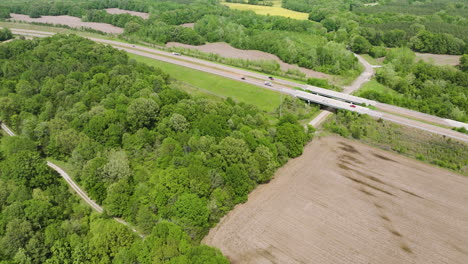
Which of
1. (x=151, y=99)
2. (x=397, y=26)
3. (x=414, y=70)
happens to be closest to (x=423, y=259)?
(x=151, y=99)

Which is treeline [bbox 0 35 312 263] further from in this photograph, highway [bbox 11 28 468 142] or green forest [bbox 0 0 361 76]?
green forest [bbox 0 0 361 76]

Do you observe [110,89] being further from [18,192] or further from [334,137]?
[334,137]

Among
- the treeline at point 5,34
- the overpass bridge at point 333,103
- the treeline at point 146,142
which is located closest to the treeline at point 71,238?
the treeline at point 146,142

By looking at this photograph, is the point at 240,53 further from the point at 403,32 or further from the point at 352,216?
the point at 352,216

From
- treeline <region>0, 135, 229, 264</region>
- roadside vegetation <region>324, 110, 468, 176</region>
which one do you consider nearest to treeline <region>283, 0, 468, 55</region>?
roadside vegetation <region>324, 110, 468, 176</region>

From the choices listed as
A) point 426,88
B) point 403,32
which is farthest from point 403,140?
point 403,32

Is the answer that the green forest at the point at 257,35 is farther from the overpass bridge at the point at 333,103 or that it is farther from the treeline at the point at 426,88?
the overpass bridge at the point at 333,103
